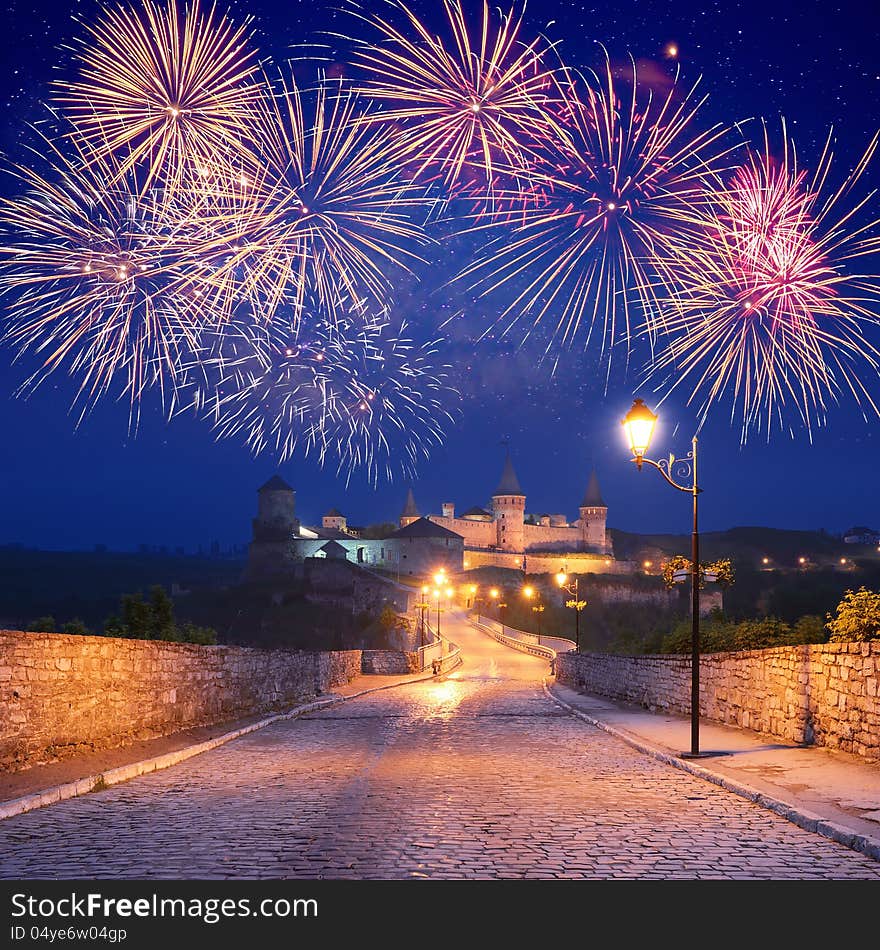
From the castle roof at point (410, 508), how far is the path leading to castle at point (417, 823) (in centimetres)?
12479

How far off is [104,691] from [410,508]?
420 ft

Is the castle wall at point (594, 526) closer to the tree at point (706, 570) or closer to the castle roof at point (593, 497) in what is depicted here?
the castle roof at point (593, 497)

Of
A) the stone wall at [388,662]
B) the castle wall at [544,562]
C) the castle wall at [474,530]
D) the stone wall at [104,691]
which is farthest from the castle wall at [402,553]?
the stone wall at [104,691]

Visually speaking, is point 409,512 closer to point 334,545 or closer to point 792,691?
point 334,545

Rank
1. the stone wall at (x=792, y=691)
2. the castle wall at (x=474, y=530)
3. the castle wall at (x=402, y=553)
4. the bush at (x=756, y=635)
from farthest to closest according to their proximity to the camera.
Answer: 1. the castle wall at (x=474, y=530)
2. the castle wall at (x=402, y=553)
3. the bush at (x=756, y=635)
4. the stone wall at (x=792, y=691)

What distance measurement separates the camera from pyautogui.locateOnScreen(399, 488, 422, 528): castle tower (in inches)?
5422

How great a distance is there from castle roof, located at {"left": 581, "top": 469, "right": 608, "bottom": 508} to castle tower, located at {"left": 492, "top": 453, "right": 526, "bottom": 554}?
14.6 m

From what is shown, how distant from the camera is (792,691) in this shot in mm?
12125

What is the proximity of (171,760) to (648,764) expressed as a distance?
5897mm

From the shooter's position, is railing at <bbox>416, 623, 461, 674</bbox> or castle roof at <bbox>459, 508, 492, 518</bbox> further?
castle roof at <bbox>459, 508, 492, 518</bbox>

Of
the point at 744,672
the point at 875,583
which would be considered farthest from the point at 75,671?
the point at 875,583

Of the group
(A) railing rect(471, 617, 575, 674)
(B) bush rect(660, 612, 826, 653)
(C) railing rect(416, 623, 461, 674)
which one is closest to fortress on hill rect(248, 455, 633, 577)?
(A) railing rect(471, 617, 575, 674)

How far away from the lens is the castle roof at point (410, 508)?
138 metres

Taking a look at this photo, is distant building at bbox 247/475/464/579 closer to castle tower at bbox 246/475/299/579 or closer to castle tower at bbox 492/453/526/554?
castle tower at bbox 246/475/299/579
